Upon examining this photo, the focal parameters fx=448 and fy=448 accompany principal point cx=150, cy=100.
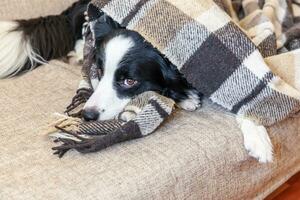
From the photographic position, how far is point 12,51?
1.48 meters

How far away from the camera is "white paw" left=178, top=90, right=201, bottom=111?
1.26 m

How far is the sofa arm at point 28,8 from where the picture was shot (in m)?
1.60

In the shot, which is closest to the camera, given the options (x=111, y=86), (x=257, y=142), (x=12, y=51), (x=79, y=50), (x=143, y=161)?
(x=143, y=161)

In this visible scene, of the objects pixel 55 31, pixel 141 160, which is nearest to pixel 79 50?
pixel 55 31

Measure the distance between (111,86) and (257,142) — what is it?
1.40 feet

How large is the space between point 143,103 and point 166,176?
0.73 feet

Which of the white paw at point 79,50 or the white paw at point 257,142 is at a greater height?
the white paw at point 257,142

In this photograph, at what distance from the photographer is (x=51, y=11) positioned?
170 centimetres

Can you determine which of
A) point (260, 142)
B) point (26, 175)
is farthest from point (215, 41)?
point (26, 175)

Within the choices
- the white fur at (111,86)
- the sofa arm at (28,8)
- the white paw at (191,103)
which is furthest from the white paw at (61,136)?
the sofa arm at (28,8)

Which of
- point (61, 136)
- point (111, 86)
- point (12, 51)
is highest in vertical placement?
point (111, 86)

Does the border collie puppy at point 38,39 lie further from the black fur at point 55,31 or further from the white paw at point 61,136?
the white paw at point 61,136

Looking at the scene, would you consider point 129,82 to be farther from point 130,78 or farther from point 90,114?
point 90,114

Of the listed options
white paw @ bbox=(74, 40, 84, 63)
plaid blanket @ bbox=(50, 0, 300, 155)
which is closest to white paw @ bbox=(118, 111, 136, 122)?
plaid blanket @ bbox=(50, 0, 300, 155)
